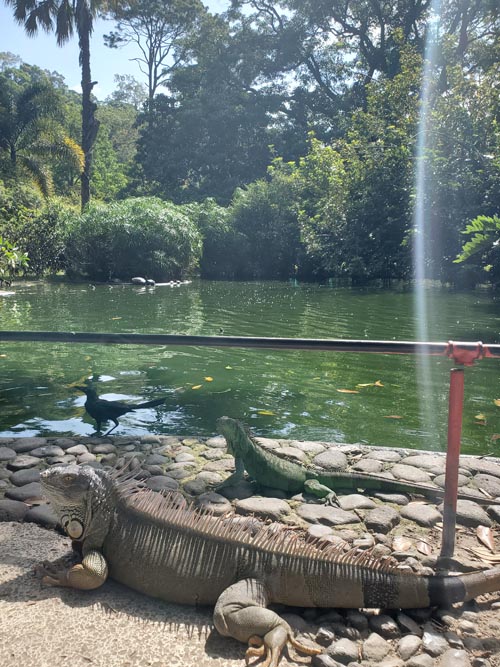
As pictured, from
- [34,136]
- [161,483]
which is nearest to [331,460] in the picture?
[161,483]

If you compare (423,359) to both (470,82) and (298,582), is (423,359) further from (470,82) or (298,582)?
(470,82)

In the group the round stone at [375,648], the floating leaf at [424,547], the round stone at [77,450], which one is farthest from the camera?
the round stone at [77,450]

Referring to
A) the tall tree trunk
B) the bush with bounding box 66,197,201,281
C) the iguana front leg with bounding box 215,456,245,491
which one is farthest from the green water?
the tall tree trunk

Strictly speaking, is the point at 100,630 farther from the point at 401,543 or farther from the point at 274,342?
the point at 274,342

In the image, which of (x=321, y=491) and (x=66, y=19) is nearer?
(x=321, y=491)

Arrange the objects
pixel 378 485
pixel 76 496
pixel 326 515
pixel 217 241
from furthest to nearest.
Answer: pixel 217 241 < pixel 378 485 < pixel 326 515 < pixel 76 496

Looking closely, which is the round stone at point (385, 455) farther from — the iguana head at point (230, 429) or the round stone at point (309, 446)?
the iguana head at point (230, 429)

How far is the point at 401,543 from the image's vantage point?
323 centimetres

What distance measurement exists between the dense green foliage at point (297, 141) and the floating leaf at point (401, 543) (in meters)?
6.31

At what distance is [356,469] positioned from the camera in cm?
445

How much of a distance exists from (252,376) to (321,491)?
4.97 meters

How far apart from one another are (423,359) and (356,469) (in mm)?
6446

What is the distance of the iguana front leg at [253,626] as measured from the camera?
7.40ft

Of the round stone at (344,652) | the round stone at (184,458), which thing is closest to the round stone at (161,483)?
the round stone at (184,458)
